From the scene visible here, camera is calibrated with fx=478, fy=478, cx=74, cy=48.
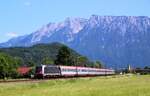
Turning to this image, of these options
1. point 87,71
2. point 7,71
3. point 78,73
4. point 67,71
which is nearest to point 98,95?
point 67,71

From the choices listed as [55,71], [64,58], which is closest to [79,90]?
[55,71]

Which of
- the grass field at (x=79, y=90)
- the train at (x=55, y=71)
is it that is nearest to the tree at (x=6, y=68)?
the train at (x=55, y=71)

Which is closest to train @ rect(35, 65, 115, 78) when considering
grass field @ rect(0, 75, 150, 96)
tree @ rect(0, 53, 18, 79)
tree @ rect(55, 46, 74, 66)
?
grass field @ rect(0, 75, 150, 96)

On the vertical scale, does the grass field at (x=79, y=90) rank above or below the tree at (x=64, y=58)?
below

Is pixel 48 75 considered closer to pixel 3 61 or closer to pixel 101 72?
pixel 101 72

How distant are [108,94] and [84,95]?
1690mm

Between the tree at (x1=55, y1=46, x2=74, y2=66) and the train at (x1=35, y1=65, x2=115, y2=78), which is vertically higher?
the tree at (x1=55, y1=46, x2=74, y2=66)

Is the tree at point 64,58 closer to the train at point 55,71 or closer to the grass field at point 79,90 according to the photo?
the train at point 55,71

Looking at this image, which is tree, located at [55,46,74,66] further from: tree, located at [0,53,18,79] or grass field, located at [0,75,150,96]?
grass field, located at [0,75,150,96]

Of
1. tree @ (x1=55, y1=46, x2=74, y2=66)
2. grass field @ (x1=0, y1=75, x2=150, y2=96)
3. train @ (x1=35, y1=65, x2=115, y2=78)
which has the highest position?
tree @ (x1=55, y1=46, x2=74, y2=66)

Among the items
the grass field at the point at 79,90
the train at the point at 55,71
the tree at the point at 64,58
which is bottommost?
the grass field at the point at 79,90

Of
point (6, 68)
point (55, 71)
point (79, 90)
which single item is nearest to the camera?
point (79, 90)

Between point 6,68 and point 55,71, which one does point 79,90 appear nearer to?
point 55,71

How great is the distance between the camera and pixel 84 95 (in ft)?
105
